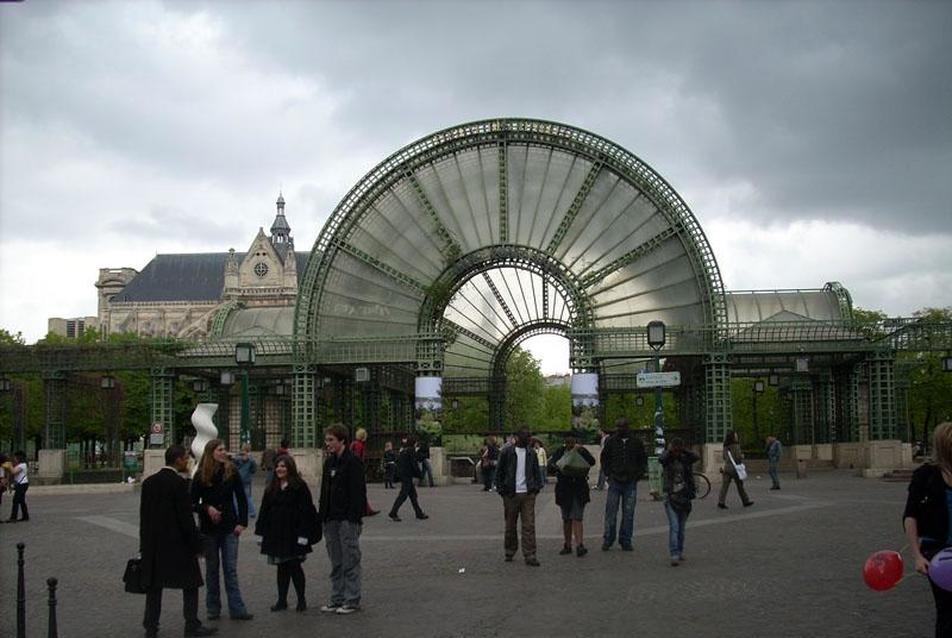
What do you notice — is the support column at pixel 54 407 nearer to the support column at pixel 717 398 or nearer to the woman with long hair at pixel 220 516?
the support column at pixel 717 398

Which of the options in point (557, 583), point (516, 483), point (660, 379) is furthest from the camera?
point (660, 379)

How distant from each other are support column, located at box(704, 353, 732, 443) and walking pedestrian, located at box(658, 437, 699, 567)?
25190mm

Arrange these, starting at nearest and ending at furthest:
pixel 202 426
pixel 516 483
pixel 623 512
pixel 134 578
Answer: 1. pixel 134 578
2. pixel 202 426
3. pixel 516 483
4. pixel 623 512

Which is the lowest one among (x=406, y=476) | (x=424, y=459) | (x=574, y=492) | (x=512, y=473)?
(x=424, y=459)

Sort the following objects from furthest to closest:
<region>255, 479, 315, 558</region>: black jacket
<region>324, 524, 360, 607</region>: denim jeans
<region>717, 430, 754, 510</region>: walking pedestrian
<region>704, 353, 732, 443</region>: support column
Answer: <region>704, 353, 732, 443</region>: support column, <region>717, 430, 754, 510</region>: walking pedestrian, <region>324, 524, 360, 607</region>: denim jeans, <region>255, 479, 315, 558</region>: black jacket

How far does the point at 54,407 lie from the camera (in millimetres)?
45188

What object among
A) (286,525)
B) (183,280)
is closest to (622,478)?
(286,525)

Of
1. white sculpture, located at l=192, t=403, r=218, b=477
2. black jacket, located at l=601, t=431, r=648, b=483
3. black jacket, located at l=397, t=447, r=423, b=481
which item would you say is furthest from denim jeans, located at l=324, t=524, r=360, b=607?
black jacket, located at l=397, t=447, r=423, b=481

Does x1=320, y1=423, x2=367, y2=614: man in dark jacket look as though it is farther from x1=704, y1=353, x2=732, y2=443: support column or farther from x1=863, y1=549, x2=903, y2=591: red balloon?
x1=704, y1=353, x2=732, y2=443: support column

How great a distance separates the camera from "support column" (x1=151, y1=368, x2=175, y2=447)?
144ft

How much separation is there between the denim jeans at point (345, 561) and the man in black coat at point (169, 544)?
168 cm

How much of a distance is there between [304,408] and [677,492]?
29.0m

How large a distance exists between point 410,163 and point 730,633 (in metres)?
35.3

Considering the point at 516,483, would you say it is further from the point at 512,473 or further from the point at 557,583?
the point at 557,583
